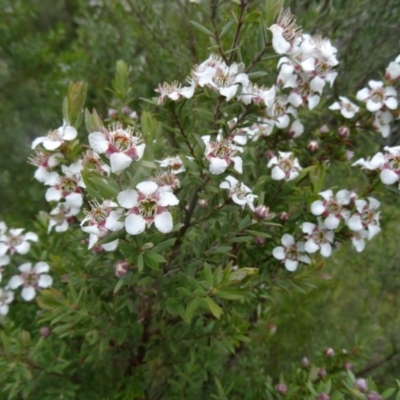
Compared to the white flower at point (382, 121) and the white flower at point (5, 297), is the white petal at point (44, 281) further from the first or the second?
the white flower at point (382, 121)

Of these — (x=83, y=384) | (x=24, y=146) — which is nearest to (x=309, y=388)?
(x=83, y=384)

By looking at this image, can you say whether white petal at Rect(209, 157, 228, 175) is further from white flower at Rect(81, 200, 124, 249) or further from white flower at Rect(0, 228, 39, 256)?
white flower at Rect(0, 228, 39, 256)

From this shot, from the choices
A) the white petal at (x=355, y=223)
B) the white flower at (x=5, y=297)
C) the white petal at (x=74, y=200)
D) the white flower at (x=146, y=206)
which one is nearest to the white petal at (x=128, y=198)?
the white flower at (x=146, y=206)

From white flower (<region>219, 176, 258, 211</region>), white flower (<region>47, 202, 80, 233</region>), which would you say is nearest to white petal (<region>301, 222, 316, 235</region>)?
white flower (<region>219, 176, 258, 211</region>)

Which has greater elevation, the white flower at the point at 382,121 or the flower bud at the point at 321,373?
the white flower at the point at 382,121

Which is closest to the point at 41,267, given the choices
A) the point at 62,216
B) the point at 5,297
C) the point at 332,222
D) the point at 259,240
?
the point at 5,297

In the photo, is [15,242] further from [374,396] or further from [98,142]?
[374,396]
